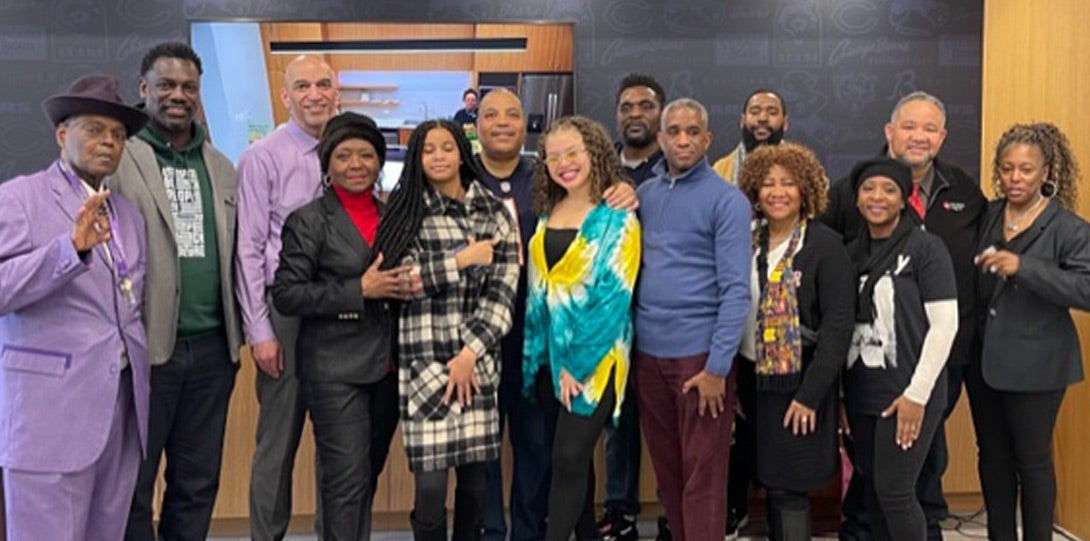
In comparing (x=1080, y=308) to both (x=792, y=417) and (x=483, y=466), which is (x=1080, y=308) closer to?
(x=792, y=417)

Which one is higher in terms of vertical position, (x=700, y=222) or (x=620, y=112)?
(x=620, y=112)

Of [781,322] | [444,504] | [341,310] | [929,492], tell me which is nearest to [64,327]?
[341,310]

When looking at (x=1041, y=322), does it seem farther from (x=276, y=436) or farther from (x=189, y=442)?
(x=189, y=442)

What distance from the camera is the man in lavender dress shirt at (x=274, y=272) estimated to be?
292 cm

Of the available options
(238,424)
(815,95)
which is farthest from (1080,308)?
(238,424)

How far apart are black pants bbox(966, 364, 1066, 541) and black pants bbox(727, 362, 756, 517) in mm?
811

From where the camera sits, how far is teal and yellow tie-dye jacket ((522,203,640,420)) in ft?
9.14

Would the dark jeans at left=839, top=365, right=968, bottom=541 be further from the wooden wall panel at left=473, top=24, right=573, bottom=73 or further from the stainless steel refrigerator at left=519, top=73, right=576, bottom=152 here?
the wooden wall panel at left=473, top=24, right=573, bottom=73

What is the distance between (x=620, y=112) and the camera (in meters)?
3.97

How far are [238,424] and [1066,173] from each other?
3237mm

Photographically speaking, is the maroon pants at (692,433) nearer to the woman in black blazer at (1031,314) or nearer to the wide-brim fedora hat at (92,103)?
the woman in black blazer at (1031,314)

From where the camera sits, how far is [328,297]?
8.75 feet

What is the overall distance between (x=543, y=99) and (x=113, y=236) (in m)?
3.02

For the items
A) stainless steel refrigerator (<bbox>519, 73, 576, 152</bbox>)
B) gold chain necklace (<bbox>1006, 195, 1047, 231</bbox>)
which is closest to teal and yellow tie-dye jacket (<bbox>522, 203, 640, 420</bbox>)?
gold chain necklace (<bbox>1006, 195, 1047, 231</bbox>)
